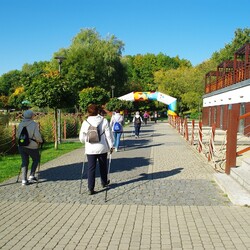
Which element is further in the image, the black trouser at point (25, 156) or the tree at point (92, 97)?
the tree at point (92, 97)

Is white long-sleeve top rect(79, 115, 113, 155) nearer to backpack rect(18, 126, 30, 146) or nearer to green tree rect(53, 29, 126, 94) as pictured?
backpack rect(18, 126, 30, 146)

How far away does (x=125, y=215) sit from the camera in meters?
5.52

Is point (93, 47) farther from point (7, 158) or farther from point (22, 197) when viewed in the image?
point (22, 197)

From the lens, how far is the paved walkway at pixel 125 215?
4.44 meters

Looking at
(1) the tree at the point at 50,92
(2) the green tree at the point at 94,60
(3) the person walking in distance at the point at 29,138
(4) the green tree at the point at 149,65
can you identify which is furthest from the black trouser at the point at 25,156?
(4) the green tree at the point at 149,65

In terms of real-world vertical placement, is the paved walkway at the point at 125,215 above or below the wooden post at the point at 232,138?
below

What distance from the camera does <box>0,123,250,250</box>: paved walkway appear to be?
4.44 meters

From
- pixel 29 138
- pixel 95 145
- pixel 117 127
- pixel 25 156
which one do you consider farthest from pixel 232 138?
pixel 117 127

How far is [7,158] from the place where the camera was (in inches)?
487

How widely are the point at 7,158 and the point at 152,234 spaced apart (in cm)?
890

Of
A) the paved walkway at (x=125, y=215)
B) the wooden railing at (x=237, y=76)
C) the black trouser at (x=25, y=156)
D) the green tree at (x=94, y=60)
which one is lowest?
the paved walkway at (x=125, y=215)

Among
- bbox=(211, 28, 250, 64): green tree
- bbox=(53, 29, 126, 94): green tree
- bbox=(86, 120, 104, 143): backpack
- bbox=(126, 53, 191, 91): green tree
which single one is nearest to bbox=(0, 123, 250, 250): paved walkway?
bbox=(86, 120, 104, 143): backpack

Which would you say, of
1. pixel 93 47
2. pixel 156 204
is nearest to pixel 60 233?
pixel 156 204

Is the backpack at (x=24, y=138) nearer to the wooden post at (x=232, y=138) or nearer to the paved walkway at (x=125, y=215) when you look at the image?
the paved walkway at (x=125, y=215)
